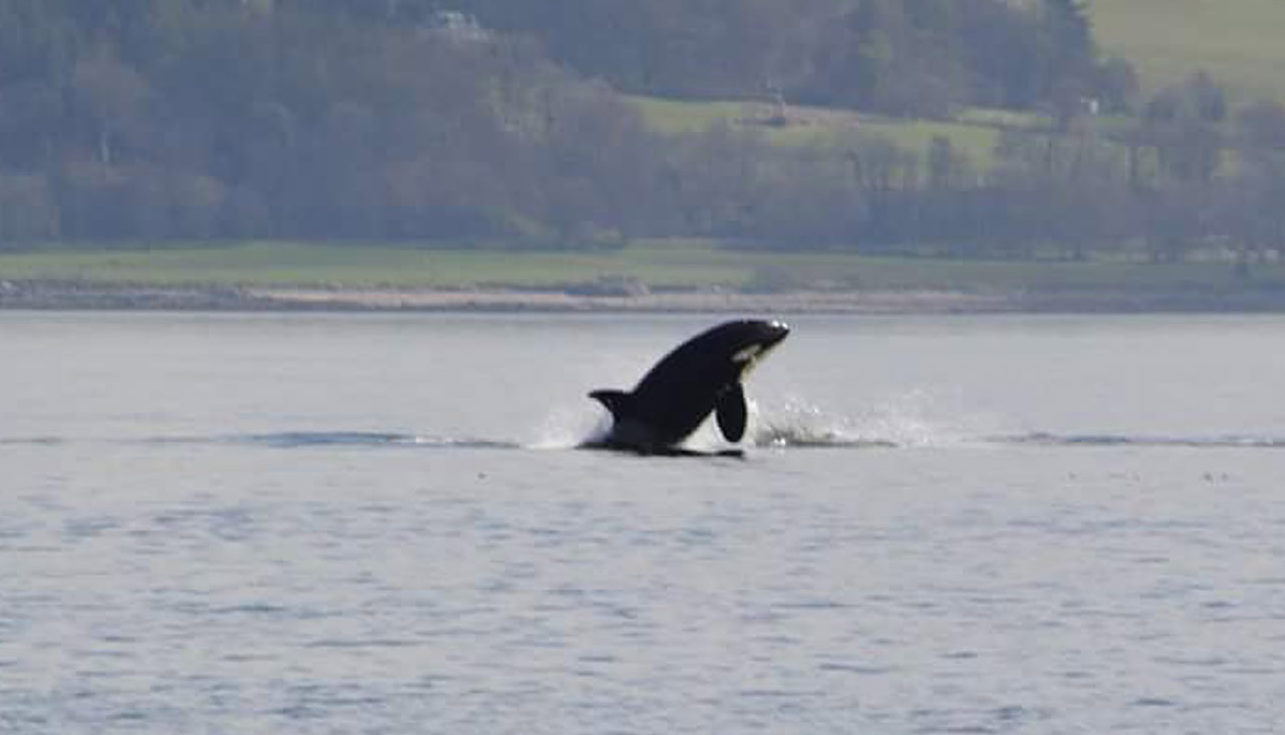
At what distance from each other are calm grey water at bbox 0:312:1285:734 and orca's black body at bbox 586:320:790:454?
842 millimetres

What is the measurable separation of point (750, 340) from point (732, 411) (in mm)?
1287

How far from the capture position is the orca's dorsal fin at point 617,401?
64562mm

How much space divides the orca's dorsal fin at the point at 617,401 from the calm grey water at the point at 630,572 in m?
0.80

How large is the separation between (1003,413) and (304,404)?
1379 cm

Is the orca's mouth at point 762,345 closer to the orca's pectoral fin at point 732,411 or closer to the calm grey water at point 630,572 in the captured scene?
the orca's pectoral fin at point 732,411

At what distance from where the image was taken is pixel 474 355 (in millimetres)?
140125

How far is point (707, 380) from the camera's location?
64375 mm

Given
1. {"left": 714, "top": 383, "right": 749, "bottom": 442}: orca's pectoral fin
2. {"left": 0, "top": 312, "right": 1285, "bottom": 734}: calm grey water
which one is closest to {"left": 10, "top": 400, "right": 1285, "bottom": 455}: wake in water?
{"left": 0, "top": 312, "right": 1285, "bottom": 734}: calm grey water

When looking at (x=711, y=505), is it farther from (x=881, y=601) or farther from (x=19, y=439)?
(x=19, y=439)

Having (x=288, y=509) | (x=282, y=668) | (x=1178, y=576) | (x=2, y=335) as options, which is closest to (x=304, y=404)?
(x=288, y=509)

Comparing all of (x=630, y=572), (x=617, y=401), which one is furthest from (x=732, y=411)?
(x=630, y=572)

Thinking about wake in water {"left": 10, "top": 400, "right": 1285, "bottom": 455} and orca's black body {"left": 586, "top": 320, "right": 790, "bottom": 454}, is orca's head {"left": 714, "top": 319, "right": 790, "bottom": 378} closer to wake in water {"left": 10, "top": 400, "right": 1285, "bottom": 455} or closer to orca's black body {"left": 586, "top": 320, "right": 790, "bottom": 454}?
orca's black body {"left": 586, "top": 320, "right": 790, "bottom": 454}

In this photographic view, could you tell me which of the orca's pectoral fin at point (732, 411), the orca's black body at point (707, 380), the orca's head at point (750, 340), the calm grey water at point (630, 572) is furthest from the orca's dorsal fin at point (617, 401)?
the orca's head at point (750, 340)

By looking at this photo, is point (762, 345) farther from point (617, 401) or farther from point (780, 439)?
point (780, 439)
